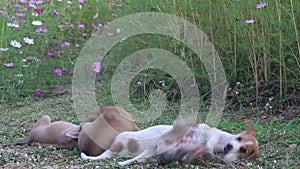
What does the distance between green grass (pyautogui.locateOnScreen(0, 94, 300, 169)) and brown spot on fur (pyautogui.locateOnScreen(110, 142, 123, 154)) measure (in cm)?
6

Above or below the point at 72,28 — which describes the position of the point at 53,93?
below

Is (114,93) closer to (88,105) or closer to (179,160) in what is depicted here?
(88,105)

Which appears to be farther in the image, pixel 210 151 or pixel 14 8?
pixel 14 8

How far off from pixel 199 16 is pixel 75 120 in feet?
5.28

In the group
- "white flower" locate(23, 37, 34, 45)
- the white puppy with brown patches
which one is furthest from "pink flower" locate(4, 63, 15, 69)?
the white puppy with brown patches

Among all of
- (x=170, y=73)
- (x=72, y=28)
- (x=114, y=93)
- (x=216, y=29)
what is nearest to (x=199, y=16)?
(x=216, y=29)

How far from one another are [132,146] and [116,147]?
111 mm

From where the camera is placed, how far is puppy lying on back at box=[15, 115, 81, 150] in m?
3.96

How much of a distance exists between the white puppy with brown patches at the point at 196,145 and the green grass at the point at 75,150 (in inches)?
2.1

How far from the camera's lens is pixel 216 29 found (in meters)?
5.52

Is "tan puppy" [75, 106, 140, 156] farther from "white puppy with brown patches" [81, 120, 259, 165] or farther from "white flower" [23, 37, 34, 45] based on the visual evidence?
"white flower" [23, 37, 34, 45]

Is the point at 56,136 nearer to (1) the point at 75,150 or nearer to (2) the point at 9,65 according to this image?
(1) the point at 75,150

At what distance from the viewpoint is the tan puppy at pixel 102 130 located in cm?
370

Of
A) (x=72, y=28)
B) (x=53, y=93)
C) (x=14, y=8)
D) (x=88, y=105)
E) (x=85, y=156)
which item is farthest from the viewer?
(x=72, y=28)
